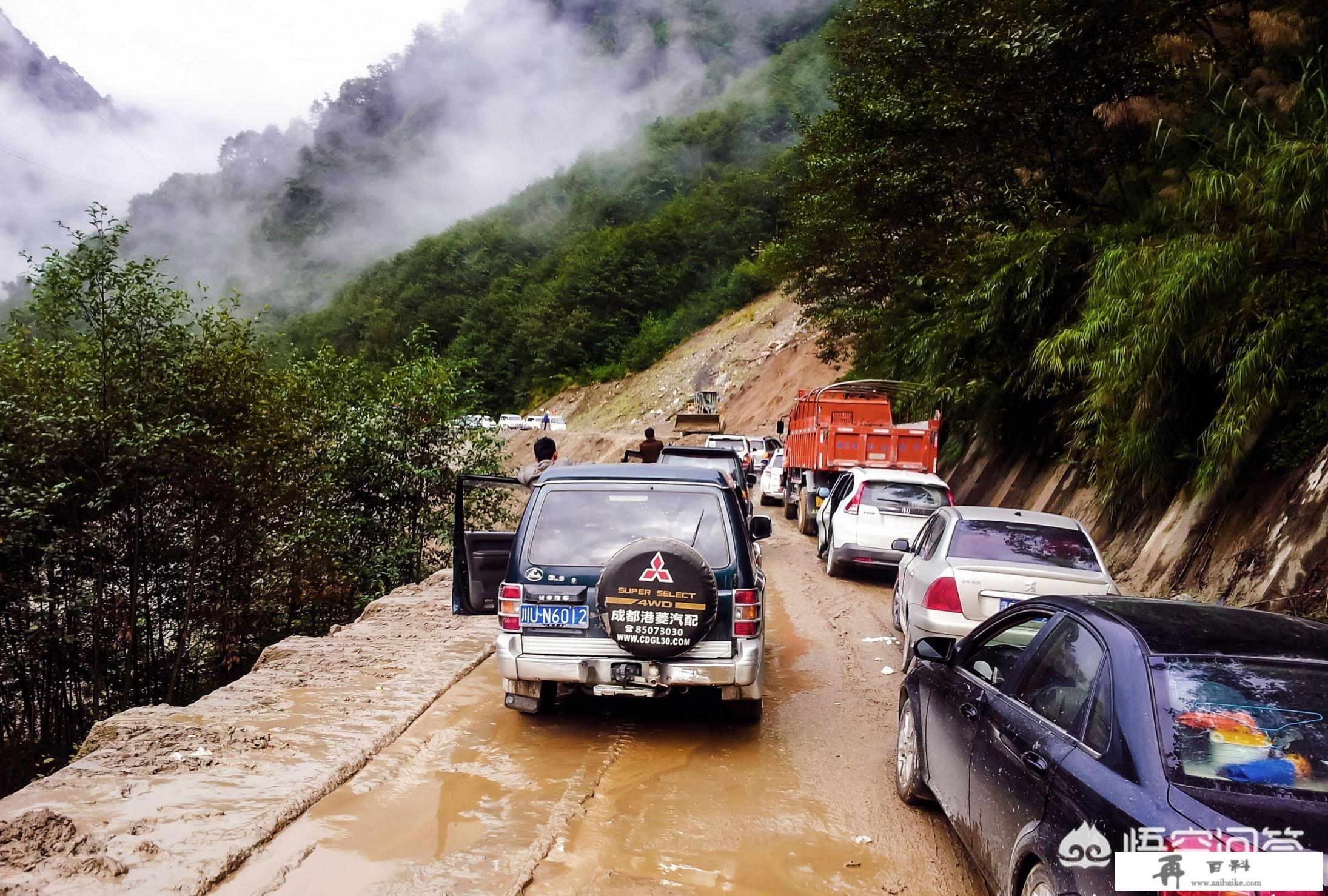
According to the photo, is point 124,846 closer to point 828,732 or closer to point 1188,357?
point 828,732

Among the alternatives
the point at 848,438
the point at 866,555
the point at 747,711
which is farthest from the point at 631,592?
the point at 848,438

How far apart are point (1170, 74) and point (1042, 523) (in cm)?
929

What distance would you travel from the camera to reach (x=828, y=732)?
634cm

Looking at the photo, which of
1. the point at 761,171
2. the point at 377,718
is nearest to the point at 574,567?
the point at 377,718

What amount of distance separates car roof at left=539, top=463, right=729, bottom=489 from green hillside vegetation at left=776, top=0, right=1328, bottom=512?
5.91m

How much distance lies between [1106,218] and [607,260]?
67.5 metres

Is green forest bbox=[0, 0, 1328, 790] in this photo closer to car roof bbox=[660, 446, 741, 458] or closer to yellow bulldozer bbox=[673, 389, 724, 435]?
car roof bbox=[660, 446, 741, 458]

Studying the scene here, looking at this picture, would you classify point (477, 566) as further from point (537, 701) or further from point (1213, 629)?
point (1213, 629)

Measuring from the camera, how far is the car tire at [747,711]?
6.36 meters

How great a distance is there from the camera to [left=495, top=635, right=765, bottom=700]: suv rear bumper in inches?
226

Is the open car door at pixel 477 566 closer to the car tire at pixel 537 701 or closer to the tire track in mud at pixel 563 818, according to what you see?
the car tire at pixel 537 701

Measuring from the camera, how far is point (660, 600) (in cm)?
559

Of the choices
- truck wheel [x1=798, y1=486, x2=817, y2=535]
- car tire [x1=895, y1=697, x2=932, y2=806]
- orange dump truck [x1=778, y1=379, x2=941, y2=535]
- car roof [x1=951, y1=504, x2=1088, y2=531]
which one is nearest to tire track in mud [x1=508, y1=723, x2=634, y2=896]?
car tire [x1=895, y1=697, x2=932, y2=806]

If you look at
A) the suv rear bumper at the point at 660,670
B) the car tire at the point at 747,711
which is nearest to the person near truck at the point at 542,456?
the suv rear bumper at the point at 660,670
